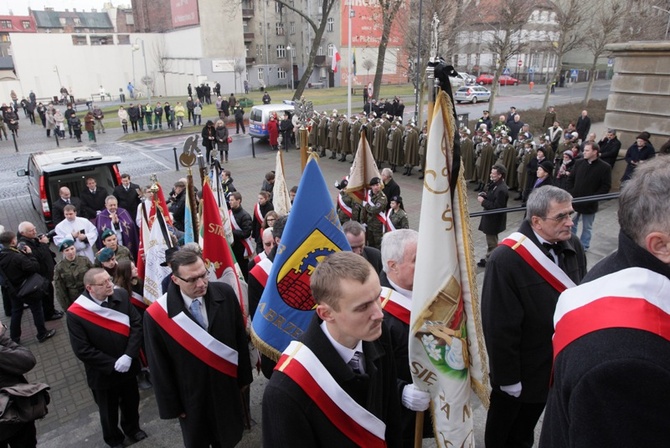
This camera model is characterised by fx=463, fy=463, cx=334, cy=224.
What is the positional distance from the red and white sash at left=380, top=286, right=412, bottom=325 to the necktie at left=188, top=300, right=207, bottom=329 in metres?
1.48

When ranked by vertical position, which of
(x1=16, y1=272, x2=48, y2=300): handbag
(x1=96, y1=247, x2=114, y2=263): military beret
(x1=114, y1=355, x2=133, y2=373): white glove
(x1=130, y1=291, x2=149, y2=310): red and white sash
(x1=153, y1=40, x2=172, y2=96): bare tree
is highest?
(x1=153, y1=40, x2=172, y2=96): bare tree

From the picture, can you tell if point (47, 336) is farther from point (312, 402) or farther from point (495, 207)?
point (495, 207)

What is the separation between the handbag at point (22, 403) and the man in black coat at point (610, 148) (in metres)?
11.4

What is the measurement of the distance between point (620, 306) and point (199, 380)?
3.01 m

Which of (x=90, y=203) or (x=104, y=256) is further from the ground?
(x=104, y=256)

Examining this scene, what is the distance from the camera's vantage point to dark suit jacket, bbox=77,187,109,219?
925 cm

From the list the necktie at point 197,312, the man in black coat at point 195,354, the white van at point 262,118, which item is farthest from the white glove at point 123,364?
the white van at point 262,118

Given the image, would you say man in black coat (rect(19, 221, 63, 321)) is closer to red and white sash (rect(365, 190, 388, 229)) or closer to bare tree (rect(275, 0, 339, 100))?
red and white sash (rect(365, 190, 388, 229))

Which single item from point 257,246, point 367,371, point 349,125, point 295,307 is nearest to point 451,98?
point 367,371

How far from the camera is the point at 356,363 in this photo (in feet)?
7.72

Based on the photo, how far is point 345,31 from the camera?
49.6 m

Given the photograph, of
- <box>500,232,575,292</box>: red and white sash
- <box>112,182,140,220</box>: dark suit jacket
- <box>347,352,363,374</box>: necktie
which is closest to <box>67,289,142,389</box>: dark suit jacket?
<box>347,352,363,374</box>: necktie

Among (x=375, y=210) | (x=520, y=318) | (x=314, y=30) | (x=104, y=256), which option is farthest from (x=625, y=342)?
(x=314, y=30)

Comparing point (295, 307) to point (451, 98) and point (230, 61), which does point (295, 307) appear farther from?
point (230, 61)
